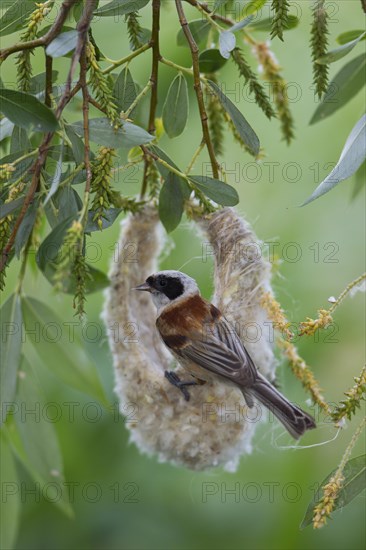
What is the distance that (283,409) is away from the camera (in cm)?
182

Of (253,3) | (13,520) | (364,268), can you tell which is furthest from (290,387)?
(253,3)

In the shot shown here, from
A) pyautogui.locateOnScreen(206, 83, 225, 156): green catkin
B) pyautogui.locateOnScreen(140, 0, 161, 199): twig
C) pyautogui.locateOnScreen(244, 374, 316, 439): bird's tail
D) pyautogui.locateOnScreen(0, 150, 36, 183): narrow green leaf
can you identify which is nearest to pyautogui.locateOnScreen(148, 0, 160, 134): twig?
pyautogui.locateOnScreen(140, 0, 161, 199): twig

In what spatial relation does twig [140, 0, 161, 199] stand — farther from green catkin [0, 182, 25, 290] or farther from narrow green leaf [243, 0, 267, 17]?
green catkin [0, 182, 25, 290]

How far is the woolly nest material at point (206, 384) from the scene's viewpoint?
1.96 metres

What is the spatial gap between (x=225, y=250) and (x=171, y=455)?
524 mm

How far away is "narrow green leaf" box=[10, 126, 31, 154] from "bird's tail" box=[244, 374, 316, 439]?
74cm

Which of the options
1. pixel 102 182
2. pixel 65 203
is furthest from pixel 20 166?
pixel 102 182

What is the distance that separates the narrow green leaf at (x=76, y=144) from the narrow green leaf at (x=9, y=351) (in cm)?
32

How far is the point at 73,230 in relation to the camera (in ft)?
3.57

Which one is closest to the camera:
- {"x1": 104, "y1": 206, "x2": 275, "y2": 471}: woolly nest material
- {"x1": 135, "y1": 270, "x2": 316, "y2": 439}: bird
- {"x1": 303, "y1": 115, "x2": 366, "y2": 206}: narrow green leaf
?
{"x1": 303, "y1": 115, "x2": 366, "y2": 206}: narrow green leaf

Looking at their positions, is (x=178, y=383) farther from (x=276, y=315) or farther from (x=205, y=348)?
(x=276, y=315)

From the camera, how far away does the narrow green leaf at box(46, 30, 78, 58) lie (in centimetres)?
124

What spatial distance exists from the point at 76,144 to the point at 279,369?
3.84ft

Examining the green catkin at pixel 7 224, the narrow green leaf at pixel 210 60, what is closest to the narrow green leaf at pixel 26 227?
the green catkin at pixel 7 224
